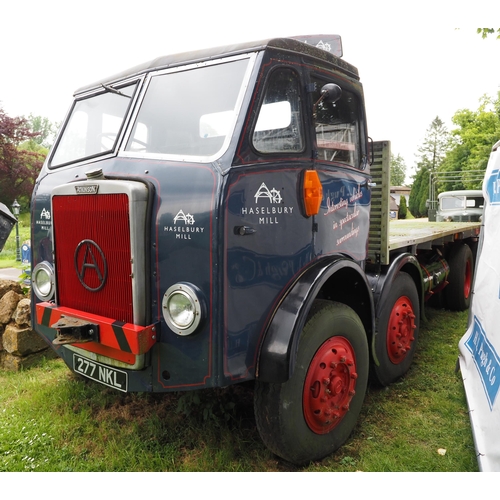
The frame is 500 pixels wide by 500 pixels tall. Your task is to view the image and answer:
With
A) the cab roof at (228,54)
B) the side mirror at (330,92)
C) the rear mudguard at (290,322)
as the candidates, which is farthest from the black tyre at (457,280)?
the side mirror at (330,92)

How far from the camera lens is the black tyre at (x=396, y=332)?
399 centimetres

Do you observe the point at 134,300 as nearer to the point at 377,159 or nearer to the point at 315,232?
the point at 315,232

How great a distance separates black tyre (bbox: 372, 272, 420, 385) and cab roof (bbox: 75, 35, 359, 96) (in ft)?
6.45

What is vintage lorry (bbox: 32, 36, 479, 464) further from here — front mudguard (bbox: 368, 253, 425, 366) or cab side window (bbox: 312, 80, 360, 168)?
front mudguard (bbox: 368, 253, 425, 366)

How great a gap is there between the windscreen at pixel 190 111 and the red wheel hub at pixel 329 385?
4.80 feet

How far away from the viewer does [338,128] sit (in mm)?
3455

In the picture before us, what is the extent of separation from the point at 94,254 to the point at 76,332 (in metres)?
0.47

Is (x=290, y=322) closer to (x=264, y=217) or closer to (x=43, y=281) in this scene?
(x=264, y=217)

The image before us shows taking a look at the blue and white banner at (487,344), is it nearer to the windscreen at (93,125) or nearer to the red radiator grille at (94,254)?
the red radiator grille at (94,254)

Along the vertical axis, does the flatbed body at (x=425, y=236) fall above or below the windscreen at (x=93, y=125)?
below

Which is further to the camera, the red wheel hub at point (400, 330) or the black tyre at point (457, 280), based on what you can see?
the black tyre at point (457, 280)

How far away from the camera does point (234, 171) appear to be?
2.55 m

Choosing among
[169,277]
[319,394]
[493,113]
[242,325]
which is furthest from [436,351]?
[493,113]

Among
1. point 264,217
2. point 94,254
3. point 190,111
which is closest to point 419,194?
point 190,111
